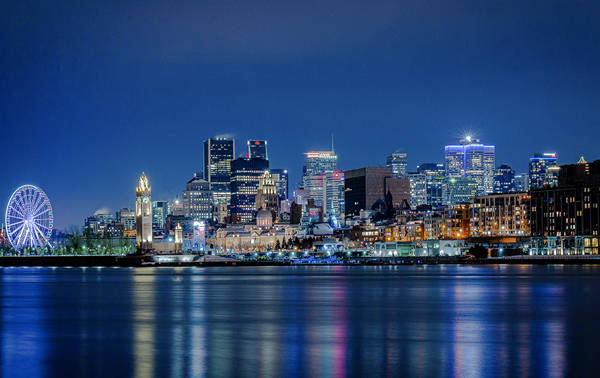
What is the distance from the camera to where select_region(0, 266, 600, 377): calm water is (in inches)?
1124

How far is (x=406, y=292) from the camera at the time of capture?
74.3m

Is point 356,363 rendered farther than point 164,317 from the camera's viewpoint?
No

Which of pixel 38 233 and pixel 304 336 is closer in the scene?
pixel 304 336

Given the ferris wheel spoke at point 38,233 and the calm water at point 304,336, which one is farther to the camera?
the ferris wheel spoke at point 38,233

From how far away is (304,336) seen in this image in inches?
1502

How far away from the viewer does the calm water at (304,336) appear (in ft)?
93.7

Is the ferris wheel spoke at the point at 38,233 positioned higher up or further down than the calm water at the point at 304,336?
higher up

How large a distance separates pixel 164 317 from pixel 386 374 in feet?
82.3

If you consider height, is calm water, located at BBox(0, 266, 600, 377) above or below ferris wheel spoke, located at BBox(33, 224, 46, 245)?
below

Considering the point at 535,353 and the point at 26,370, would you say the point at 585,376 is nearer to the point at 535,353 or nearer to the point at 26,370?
the point at 535,353

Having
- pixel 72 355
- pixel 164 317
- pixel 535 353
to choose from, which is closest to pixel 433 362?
pixel 535 353

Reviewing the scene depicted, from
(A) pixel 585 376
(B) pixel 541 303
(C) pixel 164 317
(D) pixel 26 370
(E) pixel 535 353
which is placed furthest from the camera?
(B) pixel 541 303

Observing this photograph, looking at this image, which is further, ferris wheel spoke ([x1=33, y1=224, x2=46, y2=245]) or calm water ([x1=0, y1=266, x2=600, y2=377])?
ferris wheel spoke ([x1=33, y1=224, x2=46, y2=245])

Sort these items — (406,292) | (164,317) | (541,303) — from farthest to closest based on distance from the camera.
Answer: (406,292), (541,303), (164,317)
